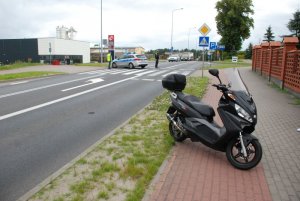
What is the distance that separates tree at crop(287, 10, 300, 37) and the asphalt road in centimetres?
4692

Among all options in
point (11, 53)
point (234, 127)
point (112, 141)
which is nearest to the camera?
point (234, 127)

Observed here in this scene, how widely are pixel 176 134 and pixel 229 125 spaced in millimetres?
1594

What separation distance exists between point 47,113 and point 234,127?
19.6ft

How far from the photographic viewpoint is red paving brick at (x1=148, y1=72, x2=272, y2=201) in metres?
4.20

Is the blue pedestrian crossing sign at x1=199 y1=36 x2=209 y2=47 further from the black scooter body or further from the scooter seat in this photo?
the scooter seat

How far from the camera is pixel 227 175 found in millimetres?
4914

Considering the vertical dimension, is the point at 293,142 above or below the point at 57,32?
below

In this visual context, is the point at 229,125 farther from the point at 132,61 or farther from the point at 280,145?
the point at 132,61

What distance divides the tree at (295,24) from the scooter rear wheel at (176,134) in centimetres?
5149

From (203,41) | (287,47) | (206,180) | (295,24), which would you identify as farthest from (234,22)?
(206,180)

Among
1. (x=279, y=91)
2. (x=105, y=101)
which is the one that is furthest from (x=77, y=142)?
(x=279, y=91)

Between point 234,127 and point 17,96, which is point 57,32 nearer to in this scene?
point 17,96

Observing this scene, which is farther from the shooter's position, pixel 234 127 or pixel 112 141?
pixel 112 141

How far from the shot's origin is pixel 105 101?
38.7ft
